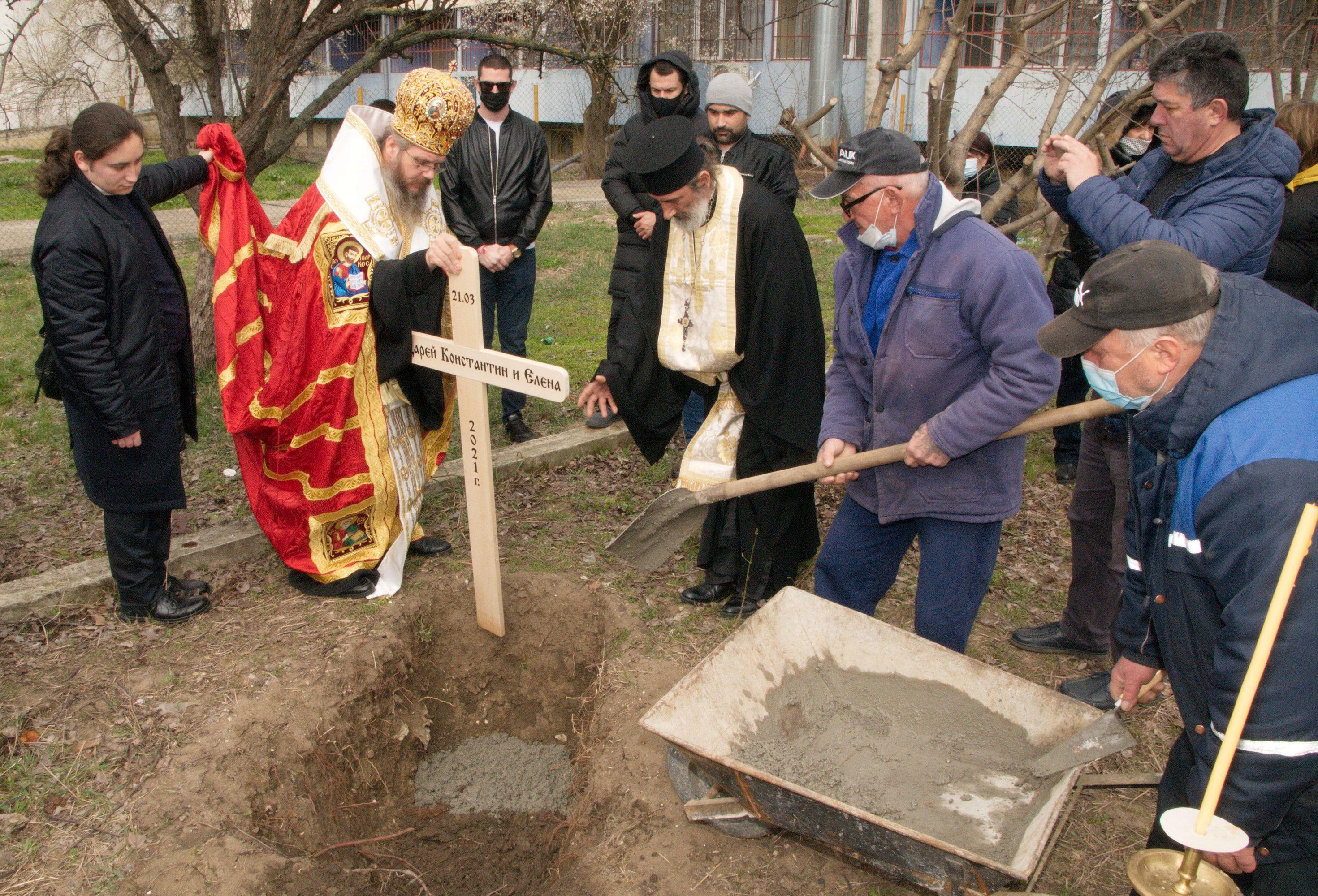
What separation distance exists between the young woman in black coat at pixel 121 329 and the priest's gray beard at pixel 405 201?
2.50 feet

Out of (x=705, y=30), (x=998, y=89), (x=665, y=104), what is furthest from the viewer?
(x=705, y=30)

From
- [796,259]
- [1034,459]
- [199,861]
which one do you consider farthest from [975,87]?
[199,861]

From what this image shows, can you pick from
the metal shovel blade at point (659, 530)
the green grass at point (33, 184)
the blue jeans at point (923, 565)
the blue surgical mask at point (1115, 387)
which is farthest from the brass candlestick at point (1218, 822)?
the green grass at point (33, 184)

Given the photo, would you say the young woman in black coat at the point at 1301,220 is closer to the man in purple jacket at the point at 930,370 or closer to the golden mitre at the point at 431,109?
the man in purple jacket at the point at 930,370

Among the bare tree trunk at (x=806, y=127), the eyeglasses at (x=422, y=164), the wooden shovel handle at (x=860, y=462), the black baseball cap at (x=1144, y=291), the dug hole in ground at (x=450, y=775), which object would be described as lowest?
the dug hole in ground at (x=450, y=775)

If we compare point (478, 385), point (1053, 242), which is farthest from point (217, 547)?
point (1053, 242)

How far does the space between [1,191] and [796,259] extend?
14.4 metres

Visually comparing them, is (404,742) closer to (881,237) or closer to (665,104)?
(881,237)

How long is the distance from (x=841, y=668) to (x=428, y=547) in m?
2.18

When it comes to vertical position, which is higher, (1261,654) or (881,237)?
(881,237)

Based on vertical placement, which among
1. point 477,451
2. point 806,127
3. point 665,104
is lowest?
point 477,451

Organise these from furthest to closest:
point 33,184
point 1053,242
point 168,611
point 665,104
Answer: point 33,184 → point 1053,242 → point 665,104 → point 168,611

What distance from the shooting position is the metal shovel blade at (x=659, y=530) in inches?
149

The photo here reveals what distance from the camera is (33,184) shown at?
11.1 m
